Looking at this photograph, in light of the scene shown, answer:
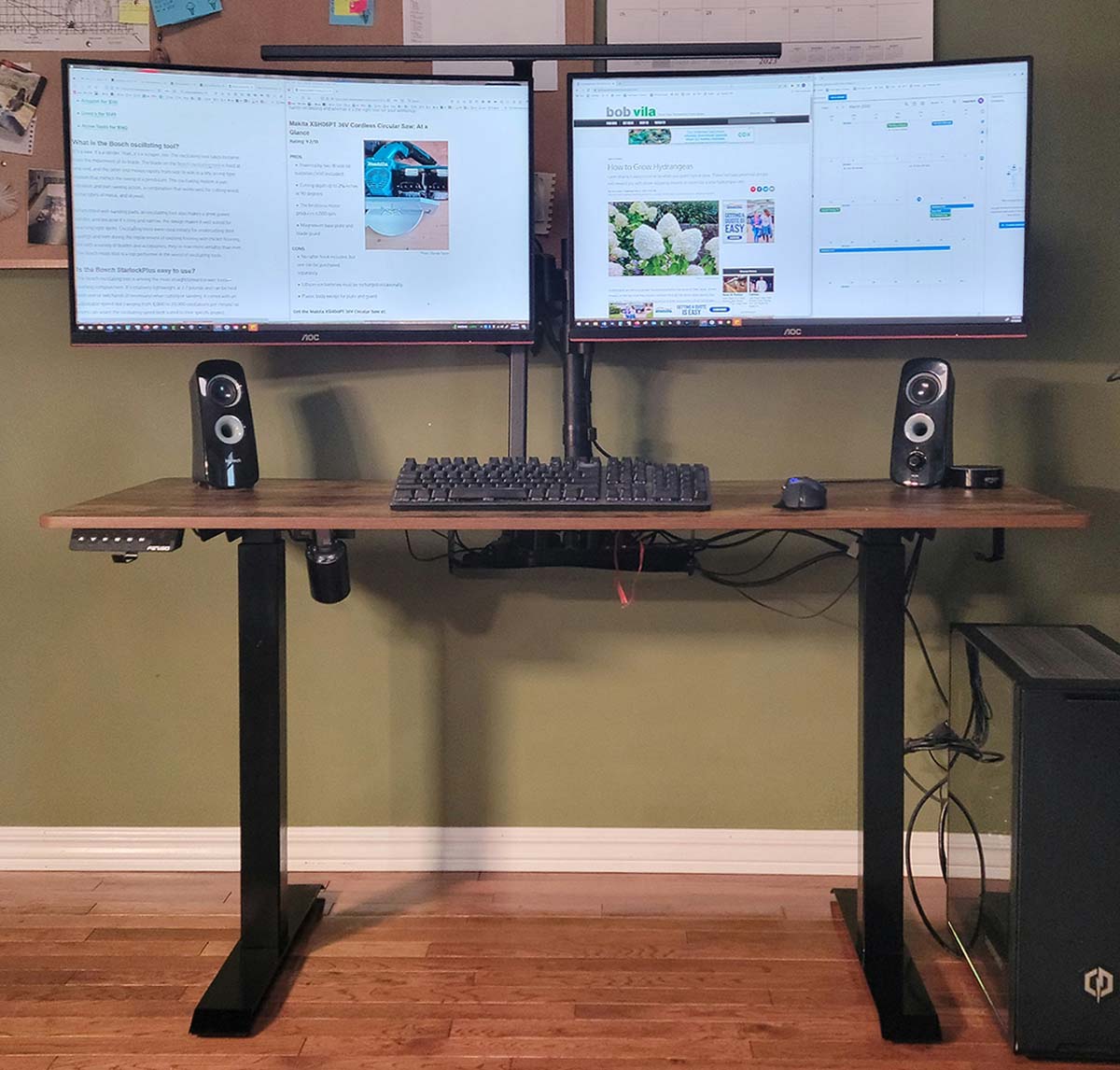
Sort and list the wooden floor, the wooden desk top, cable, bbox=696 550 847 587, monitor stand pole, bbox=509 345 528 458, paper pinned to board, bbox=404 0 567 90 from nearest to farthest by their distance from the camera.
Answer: the wooden desk top → the wooden floor → monitor stand pole, bbox=509 345 528 458 → paper pinned to board, bbox=404 0 567 90 → cable, bbox=696 550 847 587

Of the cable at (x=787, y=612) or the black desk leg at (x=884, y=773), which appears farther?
the cable at (x=787, y=612)

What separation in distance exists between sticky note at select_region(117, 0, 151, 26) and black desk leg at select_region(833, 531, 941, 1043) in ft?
5.06

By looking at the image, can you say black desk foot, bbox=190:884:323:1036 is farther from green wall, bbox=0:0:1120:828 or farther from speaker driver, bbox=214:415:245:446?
speaker driver, bbox=214:415:245:446

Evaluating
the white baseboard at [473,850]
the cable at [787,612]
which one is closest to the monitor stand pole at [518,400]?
the cable at [787,612]

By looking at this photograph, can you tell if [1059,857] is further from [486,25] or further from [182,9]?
[182,9]

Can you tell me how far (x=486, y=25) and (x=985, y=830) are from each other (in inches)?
62.8

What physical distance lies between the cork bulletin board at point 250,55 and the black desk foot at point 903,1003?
4.37 feet

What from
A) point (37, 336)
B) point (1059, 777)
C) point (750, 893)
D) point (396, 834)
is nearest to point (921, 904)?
point (750, 893)

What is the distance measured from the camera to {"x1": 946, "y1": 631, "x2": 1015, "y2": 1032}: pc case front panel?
1604 mm

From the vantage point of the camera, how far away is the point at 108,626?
2146 millimetres

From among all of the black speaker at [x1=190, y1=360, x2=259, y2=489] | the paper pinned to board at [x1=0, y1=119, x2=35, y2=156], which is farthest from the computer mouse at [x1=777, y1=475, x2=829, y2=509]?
the paper pinned to board at [x1=0, y1=119, x2=35, y2=156]

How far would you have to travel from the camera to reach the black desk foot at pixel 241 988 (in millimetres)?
1633

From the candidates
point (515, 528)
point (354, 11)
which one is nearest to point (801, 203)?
point (515, 528)

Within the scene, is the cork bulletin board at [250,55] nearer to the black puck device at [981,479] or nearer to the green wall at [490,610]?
the green wall at [490,610]
